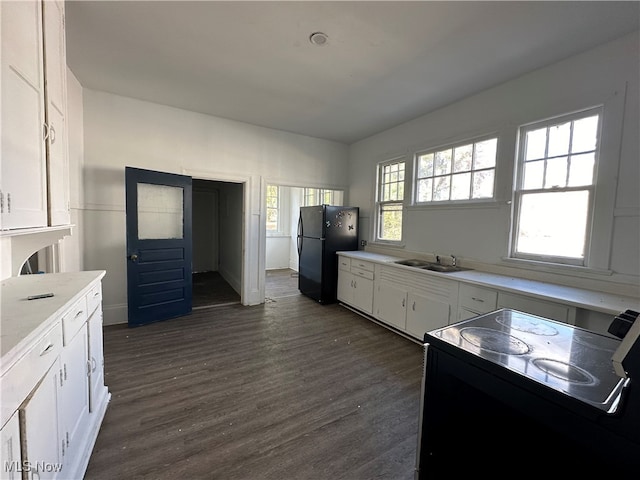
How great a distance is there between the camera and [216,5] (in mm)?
1908

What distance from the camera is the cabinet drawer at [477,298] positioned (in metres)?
2.46

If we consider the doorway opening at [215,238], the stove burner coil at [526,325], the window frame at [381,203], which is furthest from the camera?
the doorway opening at [215,238]

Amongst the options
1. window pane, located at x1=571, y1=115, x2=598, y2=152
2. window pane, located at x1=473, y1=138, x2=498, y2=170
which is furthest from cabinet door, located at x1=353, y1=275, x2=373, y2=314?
window pane, located at x1=571, y1=115, x2=598, y2=152

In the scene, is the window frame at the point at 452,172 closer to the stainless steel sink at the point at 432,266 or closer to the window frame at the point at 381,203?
the window frame at the point at 381,203

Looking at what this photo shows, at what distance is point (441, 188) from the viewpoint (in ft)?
11.8

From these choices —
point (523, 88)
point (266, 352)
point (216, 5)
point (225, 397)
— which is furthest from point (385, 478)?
point (523, 88)

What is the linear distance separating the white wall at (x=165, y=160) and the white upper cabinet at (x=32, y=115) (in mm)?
1544

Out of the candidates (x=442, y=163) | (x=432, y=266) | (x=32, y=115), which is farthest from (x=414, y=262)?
(x=32, y=115)

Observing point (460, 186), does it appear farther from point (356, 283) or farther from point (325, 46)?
point (325, 46)

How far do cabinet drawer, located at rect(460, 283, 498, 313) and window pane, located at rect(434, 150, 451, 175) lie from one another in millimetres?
1626

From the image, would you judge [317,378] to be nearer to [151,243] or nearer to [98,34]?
[151,243]

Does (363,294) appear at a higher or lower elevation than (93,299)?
lower

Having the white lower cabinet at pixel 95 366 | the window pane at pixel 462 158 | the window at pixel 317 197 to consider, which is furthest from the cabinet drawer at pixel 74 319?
the window at pixel 317 197

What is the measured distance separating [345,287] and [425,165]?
87.1 inches
